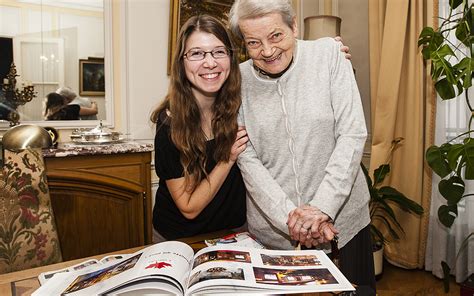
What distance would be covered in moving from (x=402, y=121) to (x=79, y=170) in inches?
91.9

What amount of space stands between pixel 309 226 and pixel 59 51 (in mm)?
2025

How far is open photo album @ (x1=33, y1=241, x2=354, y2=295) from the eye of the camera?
881 mm

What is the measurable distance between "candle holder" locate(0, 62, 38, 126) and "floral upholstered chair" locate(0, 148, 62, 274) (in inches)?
35.0

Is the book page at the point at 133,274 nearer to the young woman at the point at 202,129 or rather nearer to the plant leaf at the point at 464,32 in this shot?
the young woman at the point at 202,129

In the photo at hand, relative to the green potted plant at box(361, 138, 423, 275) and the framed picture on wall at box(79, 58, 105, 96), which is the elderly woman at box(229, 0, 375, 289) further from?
the framed picture on wall at box(79, 58, 105, 96)

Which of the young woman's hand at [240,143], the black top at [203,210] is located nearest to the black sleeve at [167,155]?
the black top at [203,210]

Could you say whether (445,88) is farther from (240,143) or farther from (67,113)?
(67,113)

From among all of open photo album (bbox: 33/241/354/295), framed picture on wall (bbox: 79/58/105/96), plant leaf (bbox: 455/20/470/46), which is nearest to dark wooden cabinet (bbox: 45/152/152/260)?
framed picture on wall (bbox: 79/58/105/96)

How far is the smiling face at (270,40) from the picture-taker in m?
1.35

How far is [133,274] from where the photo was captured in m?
0.92

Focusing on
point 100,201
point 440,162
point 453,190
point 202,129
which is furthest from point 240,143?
point 453,190

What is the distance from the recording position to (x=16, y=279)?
1.15 metres

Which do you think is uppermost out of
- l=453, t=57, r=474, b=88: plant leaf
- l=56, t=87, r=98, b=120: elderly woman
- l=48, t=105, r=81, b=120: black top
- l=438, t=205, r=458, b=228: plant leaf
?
l=453, t=57, r=474, b=88: plant leaf

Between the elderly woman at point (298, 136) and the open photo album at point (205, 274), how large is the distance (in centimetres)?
30
